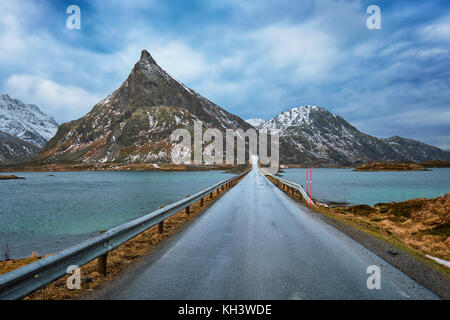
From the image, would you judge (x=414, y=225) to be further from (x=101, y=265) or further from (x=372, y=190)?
(x=372, y=190)

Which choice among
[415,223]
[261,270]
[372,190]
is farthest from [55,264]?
[372,190]

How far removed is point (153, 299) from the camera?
427 cm

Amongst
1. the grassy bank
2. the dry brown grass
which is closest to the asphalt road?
the grassy bank

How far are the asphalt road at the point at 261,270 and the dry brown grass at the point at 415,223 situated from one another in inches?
98.4

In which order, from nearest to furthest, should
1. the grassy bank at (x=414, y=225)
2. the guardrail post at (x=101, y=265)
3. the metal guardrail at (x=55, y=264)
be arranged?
the metal guardrail at (x=55, y=264) < the guardrail post at (x=101, y=265) < the grassy bank at (x=414, y=225)

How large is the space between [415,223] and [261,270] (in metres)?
11.4

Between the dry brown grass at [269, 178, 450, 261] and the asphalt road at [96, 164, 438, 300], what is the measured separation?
2.50m

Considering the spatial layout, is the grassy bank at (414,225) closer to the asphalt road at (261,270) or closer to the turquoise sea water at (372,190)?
the asphalt road at (261,270)

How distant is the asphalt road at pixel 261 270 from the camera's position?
4508 mm

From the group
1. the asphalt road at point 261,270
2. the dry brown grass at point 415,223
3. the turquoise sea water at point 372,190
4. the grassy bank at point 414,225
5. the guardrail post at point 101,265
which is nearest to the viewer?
the asphalt road at point 261,270

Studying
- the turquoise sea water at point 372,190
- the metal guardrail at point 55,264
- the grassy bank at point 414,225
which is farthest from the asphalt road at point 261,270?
the turquoise sea water at point 372,190

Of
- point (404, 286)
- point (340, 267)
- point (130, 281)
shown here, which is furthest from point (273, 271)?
point (130, 281)
